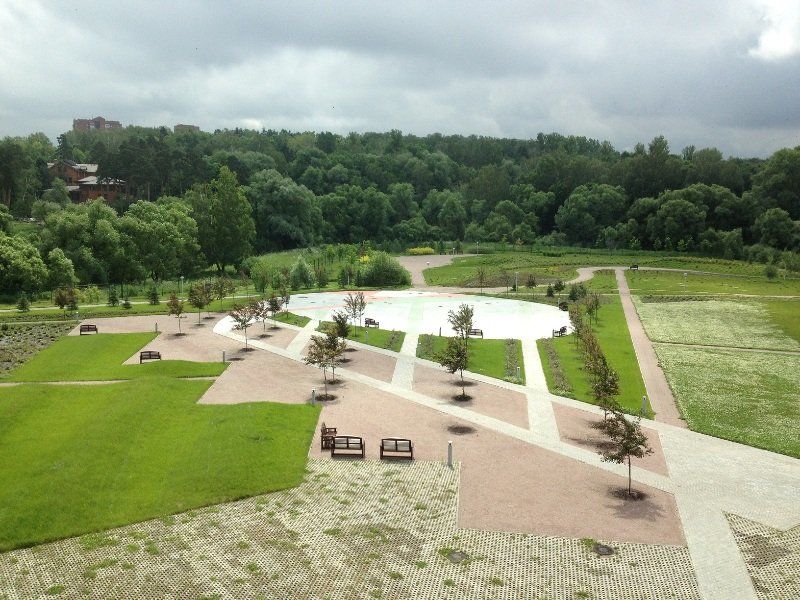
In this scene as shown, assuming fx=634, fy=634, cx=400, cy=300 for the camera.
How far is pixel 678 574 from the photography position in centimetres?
1772

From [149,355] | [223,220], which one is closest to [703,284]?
[223,220]

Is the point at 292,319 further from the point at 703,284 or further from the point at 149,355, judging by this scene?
the point at 703,284

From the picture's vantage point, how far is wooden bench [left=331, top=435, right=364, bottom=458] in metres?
25.9

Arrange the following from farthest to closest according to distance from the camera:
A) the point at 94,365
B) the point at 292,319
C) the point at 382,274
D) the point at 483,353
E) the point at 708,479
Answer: the point at 382,274
the point at 292,319
the point at 483,353
the point at 94,365
the point at 708,479

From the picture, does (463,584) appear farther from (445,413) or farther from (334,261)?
(334,261)

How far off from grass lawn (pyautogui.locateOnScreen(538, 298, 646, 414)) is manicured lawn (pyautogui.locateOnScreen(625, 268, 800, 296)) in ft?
63.6

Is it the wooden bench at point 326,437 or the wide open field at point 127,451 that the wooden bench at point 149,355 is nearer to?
the wide open field at point 127,451

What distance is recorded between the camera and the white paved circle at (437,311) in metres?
50.3

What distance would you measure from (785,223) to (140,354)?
101 m

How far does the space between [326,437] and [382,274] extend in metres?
51.3

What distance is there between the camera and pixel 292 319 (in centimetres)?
5356

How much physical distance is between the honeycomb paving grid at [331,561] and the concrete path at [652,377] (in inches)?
513

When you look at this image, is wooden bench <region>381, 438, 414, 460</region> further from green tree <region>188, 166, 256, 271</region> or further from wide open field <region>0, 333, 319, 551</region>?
green tree <region>188, 166, 256, 271</region>

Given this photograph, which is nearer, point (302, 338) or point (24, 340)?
point (24, 340)
